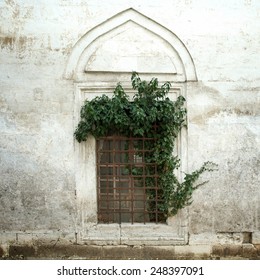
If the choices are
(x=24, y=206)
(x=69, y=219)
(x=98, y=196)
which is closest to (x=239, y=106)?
(x=98, y=196)

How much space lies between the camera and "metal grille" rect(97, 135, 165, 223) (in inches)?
227

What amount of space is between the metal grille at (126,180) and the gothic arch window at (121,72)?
125 mm

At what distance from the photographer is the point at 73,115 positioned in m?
5.68

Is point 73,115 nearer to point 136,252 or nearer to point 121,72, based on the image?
point 121,72

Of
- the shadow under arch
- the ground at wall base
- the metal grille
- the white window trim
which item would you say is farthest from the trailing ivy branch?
the ground at wall base

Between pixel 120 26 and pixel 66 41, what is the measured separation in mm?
837

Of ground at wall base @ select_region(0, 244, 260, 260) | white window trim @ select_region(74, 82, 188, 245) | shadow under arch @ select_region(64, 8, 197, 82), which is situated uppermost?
shadow under arch @ select_region(64, 8, 197, 82)

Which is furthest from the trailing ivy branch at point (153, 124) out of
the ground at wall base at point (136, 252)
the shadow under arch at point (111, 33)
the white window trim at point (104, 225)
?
the ground at wall base at point (136, 252)

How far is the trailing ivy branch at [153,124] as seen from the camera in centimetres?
545

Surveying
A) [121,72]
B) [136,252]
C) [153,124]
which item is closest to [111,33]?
[121,72]

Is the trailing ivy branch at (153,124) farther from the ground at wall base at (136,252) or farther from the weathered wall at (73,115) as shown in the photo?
the ground at wall base at (136,252)

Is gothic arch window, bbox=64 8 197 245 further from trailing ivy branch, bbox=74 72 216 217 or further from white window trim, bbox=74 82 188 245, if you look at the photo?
trailing ivy branch, bbox=74 72 216 217

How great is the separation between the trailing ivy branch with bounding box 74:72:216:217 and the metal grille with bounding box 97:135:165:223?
0.06 meters

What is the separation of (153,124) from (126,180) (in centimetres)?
96
